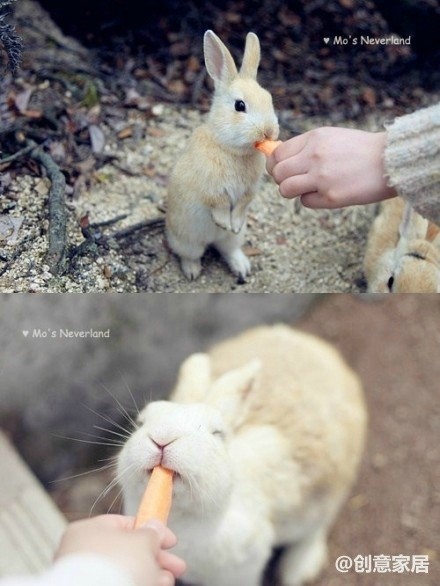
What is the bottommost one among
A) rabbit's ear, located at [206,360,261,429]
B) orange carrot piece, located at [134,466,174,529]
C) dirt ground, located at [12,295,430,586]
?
dirt ground, located at [12,295,430,586]

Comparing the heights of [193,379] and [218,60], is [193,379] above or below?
below

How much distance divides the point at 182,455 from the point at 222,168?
1.27ft

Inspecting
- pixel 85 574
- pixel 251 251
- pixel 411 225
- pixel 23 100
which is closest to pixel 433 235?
pixel 411 225

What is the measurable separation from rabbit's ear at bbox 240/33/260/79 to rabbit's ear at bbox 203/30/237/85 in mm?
15

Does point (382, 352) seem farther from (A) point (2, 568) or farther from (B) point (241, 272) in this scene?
(A) point (2, 568)

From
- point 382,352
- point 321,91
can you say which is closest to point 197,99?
point 321,91

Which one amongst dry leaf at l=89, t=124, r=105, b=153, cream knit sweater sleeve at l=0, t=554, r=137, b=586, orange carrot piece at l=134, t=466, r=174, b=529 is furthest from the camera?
dry leaf at l=89, t=124, r=105, b=153

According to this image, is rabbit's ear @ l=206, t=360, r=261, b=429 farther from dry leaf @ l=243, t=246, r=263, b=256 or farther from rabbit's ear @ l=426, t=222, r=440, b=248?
rabbit's ear @ l=426, t=222, r=440, b=248

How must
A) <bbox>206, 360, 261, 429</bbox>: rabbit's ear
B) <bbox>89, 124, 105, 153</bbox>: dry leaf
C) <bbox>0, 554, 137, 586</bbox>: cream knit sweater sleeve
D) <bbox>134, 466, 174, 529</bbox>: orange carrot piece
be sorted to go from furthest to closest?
<bbox>89, 124, 105, 153</bbox>: dry leaf < <bbox>206, 360, 261, 429</bbox>: rabbit's ear < <bbox>134, 466, 174, 529</bbox>: orange carrot piece < <bbox>0, 554, 137, 586</bbox>: cream knit sweater sleeve

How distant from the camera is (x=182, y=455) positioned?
784mm

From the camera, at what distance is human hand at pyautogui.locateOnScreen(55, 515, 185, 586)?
2.15 ft

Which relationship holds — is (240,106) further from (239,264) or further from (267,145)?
(239,264)

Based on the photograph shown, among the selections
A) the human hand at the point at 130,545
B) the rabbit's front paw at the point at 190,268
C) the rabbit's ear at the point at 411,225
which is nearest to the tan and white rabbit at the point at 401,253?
the rabbit's ear at the point at 411,225

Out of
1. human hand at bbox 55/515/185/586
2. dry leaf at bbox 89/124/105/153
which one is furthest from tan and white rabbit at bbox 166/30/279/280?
human hand at bbox 55/515/185/586
